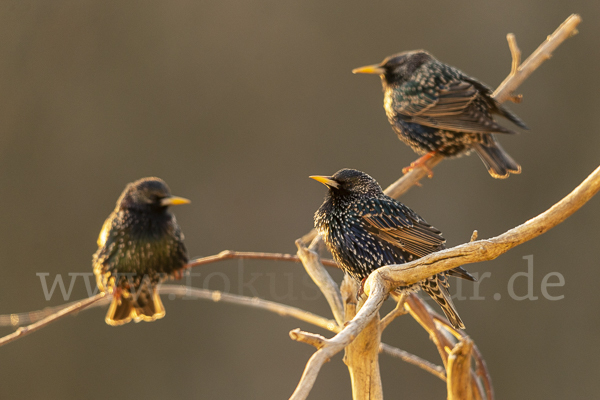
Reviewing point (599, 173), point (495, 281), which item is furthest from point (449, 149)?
point (495, 281)

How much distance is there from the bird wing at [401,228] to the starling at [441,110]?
2.08 ft

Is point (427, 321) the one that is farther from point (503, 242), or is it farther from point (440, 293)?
point (503, 242)

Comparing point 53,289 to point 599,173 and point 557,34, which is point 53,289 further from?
point 599,173

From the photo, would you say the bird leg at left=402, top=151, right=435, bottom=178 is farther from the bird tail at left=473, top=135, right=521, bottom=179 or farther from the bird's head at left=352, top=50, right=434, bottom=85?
the bird's head at left=352, top=50, right=434, bottom=85

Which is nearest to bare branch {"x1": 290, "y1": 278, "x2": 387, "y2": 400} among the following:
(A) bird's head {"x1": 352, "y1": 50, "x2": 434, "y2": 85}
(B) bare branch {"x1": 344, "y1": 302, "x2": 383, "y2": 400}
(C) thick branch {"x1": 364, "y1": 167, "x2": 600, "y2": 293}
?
(C) thick branch {"x1": 364, "y1": 167, "x2": 600, "y2": 293}

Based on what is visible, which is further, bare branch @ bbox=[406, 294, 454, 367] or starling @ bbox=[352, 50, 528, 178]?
starling @ bbox=[352, 50, 528, 178]

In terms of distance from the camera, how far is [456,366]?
1509 mm

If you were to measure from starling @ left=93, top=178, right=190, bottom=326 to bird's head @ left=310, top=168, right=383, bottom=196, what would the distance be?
907mm

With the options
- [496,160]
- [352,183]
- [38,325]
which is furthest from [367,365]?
[496,160]

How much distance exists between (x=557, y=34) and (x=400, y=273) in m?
1.55

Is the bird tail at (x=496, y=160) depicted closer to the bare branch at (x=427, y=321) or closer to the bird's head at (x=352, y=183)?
the bird's head at (x=352, y=183)

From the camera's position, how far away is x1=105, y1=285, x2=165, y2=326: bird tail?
269 cm

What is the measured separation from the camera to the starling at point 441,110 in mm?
2443

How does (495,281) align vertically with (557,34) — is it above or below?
below
